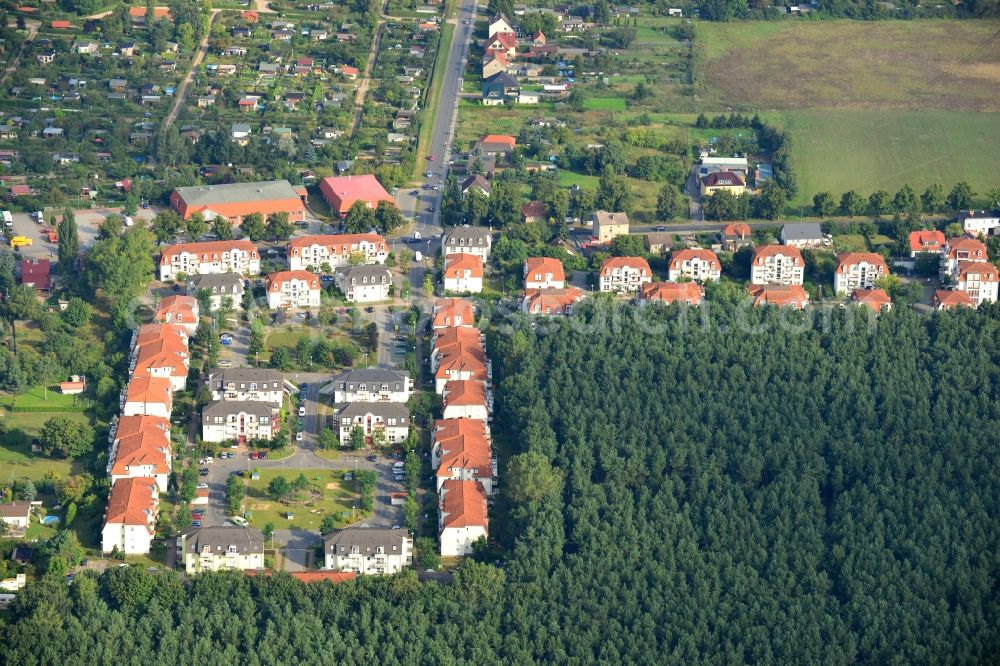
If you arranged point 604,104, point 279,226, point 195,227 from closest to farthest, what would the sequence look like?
1. point 195,227
2. point 279,226
3. point 604,104

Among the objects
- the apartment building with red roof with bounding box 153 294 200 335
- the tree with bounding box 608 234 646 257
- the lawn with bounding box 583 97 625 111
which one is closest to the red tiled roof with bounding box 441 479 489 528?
the apartment building with red roof with bounding box 153 294 200 335

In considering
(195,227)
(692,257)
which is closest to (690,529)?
(692,257)

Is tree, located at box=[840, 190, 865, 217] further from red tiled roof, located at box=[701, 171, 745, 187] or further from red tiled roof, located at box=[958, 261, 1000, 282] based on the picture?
red tiled roof, located at box=[958, 261, 1000, 282]

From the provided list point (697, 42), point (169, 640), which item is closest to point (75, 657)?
point (169, 640)

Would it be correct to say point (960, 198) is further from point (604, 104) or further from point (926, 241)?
point (604, 104)

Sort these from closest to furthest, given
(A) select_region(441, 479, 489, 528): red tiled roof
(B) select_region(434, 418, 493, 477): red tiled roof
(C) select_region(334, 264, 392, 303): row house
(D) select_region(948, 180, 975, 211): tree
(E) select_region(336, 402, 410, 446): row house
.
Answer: (A) select_region(441, 479, 489, 528): red tiled roof, (B) select_region(434, 418, 493, 477): red tiled roof, (E) select_region(336, 402, 410, 446): row house, (C) select_region(334, 264, 392, 303): row house, (D) select_region(948, 180, 975, 211): tree

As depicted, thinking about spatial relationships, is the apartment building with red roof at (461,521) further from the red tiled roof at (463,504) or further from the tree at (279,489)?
the tree at (279,489)
